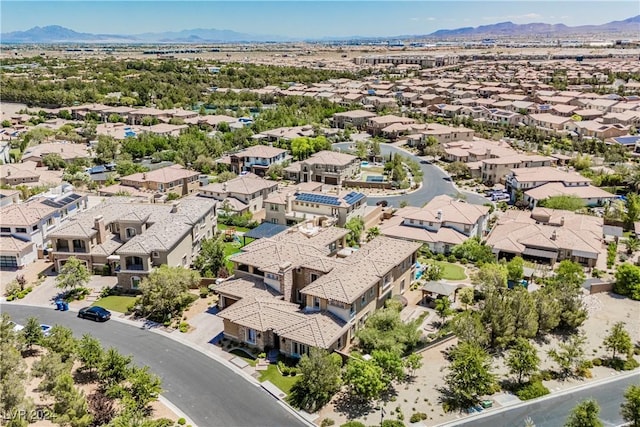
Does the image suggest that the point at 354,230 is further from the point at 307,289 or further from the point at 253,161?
the point at 253,161

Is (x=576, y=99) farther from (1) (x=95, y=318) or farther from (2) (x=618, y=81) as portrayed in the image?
(1) (x=95, y=318)

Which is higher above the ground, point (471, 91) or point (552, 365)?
point (471, 91)

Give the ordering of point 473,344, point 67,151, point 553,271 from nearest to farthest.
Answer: point 473,344 → point 553,271 → point 67,151

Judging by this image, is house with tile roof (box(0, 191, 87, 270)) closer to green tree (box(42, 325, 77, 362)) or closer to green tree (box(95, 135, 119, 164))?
green tree (box(42, 325, 77, 362))

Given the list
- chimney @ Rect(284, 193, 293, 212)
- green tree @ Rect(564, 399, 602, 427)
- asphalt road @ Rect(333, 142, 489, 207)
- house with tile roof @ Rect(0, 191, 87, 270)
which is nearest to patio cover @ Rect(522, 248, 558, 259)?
asphalt road @ Rect(333, 142, 489, 207)

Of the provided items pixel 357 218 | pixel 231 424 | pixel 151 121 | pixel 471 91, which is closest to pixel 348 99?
pixel 471 91

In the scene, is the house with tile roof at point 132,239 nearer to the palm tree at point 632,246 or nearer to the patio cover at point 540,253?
the patio cover at point 540,253
